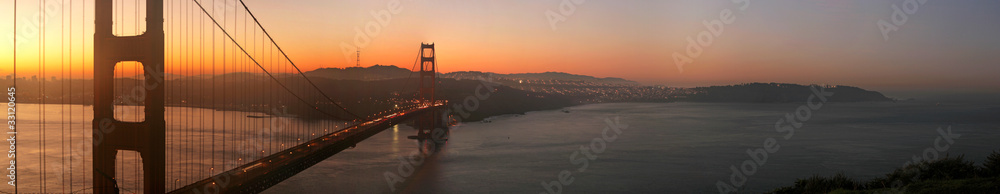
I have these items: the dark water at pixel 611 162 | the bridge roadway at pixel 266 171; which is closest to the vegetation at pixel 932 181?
the dark water at pixel 611 162

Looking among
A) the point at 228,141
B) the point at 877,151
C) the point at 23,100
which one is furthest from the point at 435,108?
the point at 23,100

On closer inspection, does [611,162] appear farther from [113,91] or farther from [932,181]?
[113,91]

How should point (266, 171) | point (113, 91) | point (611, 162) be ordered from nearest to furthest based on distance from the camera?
point (113, 91) < point (266, 171) < point (611, 162)

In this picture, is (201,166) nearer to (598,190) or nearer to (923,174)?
(598,190)

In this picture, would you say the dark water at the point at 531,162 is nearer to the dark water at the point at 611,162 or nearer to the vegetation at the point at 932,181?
the dark water at the point at 611,162

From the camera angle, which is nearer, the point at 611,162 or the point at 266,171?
the point at 266,171

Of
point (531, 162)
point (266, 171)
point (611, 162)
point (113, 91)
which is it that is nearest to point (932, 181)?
point (266, 171)
